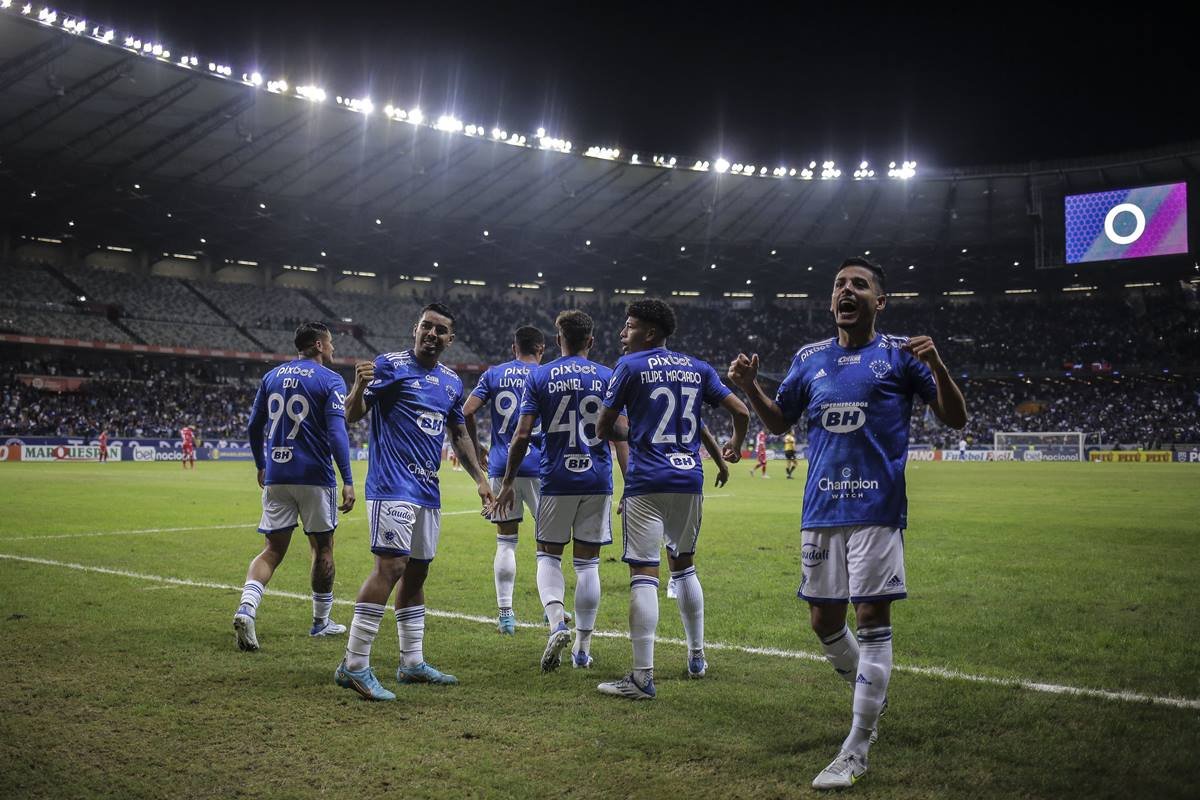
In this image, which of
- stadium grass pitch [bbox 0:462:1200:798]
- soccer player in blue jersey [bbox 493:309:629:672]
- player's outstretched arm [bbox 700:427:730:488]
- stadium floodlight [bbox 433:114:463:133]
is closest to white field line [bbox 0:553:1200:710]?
stadium grass pitch [bbox 0:462:1200:798]

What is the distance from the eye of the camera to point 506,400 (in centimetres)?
836

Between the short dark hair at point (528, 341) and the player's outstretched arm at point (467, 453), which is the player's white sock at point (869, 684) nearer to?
the player's outstretched arm at point (467, 453)

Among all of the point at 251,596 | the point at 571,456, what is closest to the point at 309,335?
the point at 251,596

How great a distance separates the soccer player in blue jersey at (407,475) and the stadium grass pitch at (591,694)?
492 mm

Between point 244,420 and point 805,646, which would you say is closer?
point 805,646

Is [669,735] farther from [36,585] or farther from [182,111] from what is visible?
[182,111]

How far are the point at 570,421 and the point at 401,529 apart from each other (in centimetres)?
159

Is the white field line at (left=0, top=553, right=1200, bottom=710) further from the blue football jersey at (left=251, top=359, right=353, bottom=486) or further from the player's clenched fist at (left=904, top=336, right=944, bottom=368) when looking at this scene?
the player's clenched fist at (left=904, top=336, right=944, bottom=368)

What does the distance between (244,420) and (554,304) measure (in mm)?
30339

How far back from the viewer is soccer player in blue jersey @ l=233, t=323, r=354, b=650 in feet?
25.1

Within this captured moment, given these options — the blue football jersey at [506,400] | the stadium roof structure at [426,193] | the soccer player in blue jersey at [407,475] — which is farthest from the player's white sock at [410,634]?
the stadium roof structure at [426,193]

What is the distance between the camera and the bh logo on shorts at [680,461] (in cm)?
604

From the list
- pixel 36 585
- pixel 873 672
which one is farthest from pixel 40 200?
pixel 873 672

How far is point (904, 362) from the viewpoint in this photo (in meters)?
4.69
